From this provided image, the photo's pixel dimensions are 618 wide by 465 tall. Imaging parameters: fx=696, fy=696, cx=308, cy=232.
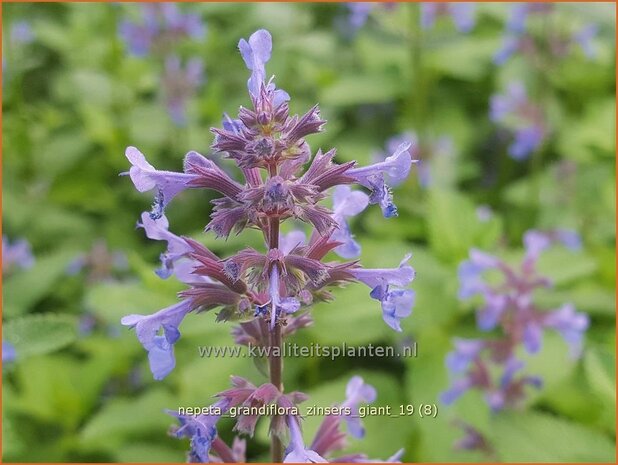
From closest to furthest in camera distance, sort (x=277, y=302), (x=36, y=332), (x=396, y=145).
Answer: (x=277, y=302), (x=36, y=332), (x=396, y=145)

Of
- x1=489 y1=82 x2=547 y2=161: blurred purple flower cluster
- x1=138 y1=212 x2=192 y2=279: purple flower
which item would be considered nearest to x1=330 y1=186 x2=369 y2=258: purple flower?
x1=138 y1=212 x2=192 y2=279: purple flower

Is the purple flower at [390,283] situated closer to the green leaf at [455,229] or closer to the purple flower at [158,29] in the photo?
the green leaf at [455,229]

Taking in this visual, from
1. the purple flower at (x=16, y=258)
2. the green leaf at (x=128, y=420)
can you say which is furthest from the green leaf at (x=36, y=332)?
the purple flower at (x=16, y=258)

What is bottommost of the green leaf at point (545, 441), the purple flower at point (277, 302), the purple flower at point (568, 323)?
the green leaf at point (545, 441)

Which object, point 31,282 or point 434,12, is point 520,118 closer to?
point 434,12

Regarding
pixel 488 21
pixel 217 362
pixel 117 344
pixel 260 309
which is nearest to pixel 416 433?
pixel 217 362

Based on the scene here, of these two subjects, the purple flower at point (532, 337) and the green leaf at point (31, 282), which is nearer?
the purple flower at point (532, 337)

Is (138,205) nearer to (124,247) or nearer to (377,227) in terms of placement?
(124,247)

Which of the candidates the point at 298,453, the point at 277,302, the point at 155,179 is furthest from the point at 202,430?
the point at 155,179
